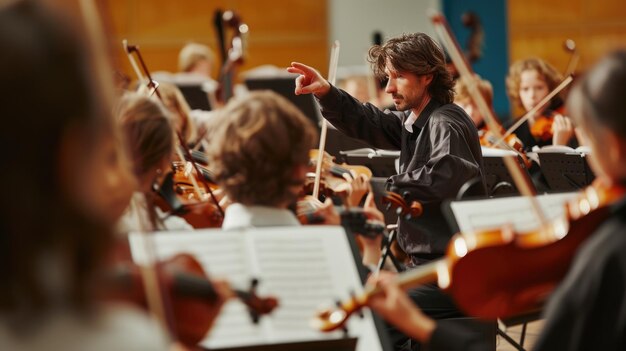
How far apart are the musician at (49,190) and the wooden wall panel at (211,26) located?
9.74 metres

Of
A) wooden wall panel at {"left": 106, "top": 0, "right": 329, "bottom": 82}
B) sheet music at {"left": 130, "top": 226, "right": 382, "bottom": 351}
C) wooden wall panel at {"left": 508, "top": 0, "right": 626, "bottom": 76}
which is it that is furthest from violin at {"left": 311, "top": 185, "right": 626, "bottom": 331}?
wooden wall panel at {"left": 106, "top": 0, "right": 329, "bottom": 82}

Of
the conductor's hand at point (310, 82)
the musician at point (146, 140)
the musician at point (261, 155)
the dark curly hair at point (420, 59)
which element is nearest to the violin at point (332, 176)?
the conductor's hand at point (310, 82)

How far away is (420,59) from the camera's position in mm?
3342

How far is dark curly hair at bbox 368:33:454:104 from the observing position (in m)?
3.34

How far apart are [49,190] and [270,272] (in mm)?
972

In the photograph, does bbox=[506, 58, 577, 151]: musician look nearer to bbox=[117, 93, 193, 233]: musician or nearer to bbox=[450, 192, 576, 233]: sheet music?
bbox=[450, 192, 576, 233]: sheet music

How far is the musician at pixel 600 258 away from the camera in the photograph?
59.7 inches

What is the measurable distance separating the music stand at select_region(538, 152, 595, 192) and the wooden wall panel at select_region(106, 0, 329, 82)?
6.40 metres

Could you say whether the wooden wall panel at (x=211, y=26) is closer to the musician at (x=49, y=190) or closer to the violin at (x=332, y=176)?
the violin at (x=332, y=176)

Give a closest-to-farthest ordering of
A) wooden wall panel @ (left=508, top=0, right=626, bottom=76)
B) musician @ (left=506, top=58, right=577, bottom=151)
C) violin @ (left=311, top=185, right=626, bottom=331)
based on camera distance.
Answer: violin @ (left=311, top=185, right=626, bottom=331), musician @ (left=506, top=58, right=577, bottom=151), wooden wall panel @ (left=508, top=0, right=626, bottom=76)

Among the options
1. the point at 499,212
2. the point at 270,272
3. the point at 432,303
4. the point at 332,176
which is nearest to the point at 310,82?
the point at 332,176

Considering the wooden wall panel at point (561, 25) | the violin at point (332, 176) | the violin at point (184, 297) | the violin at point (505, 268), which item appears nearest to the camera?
the violin at point (184, 297)

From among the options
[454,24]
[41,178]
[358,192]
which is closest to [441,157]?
[358,192]

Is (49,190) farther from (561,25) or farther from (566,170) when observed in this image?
(561,25)
